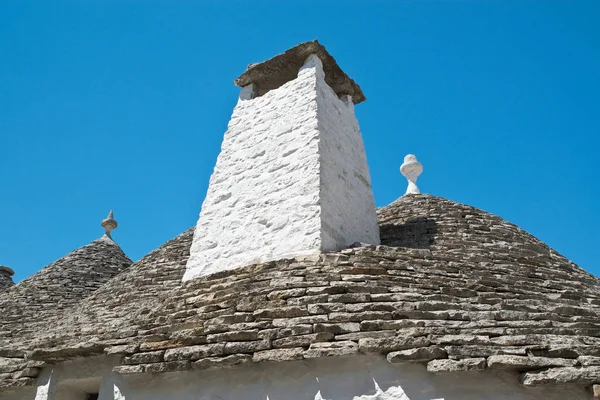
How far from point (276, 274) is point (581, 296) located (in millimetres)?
3579

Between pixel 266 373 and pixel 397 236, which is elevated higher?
pixel 397 236

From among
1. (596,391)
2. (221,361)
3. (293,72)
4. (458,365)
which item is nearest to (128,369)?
(221,361)

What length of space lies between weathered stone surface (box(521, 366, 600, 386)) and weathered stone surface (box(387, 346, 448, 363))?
65cm

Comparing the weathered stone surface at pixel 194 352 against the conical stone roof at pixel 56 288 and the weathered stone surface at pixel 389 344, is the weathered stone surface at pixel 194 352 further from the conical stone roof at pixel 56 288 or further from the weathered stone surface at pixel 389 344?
the conical stone roof at pixel 56 288

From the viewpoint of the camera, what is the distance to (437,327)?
4.23 metres

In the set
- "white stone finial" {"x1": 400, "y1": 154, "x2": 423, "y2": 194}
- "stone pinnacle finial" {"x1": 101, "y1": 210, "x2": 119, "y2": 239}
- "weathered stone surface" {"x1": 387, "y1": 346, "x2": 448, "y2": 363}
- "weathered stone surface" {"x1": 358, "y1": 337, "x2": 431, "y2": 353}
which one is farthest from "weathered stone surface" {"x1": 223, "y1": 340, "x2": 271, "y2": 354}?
"stone pinnacle finial" {"x1": 101, "y1": 210, "x2": 119, "y2": 239}

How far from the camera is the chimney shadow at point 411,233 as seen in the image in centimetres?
742

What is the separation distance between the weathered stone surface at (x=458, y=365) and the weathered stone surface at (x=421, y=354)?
61 mm

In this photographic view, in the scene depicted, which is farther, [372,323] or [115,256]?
[115,256]

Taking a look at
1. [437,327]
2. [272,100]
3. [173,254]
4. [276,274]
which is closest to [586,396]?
[437,327]

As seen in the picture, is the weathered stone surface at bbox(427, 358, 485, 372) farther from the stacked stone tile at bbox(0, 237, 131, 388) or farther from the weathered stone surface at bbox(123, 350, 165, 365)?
the stacked stone tile at bbox(0, 237, 131, 388)

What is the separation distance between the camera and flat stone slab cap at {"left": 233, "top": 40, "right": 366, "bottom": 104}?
8160 mm

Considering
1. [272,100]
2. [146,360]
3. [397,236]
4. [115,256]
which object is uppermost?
[272,100]

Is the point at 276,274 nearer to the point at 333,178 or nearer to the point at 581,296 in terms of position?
the point at 333,178
